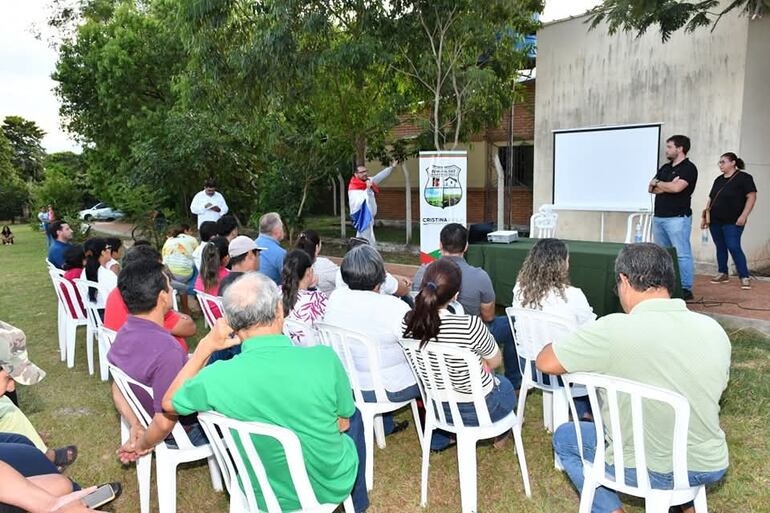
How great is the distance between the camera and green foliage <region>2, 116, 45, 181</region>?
149ft

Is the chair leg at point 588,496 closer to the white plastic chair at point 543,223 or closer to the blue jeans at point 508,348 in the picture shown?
the blue jeans at point 508,348

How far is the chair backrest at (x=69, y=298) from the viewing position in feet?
15.6

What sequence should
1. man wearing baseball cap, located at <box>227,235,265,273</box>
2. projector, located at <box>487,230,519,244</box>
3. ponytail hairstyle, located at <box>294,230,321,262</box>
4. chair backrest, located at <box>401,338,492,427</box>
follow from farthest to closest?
projector, located at <box>487,230,519,244</box> → ponytail hairstyle, located at <box>294,230,321,262</box> → man wearing baseball cap, located at <box>227,235,265,273</box> → chair backrest, located at <box>401,338,492,427</box>

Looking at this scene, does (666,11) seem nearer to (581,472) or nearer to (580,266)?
(580,266)

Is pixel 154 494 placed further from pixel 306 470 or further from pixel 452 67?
pixel 452 67

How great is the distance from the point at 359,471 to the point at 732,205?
5.84m

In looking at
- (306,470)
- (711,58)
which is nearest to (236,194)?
(711,58)

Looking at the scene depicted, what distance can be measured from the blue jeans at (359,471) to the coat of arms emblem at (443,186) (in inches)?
218

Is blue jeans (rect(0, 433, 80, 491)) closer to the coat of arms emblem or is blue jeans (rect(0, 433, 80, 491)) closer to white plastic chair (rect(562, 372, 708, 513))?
white plastic chair (rect(562, 372, 708, 513))

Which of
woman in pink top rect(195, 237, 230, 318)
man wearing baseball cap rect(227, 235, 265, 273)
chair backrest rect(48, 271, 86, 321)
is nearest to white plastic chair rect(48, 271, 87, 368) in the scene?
chair backrest rect(48, 271, 86, 321)

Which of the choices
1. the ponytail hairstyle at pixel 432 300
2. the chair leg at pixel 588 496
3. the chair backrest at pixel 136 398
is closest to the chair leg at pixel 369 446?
the ponytail hairstyle at pixel 432 300

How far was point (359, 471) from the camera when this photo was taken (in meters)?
2.33

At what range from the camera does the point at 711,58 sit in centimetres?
750

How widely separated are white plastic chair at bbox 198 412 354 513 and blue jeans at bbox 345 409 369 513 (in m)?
0.30
